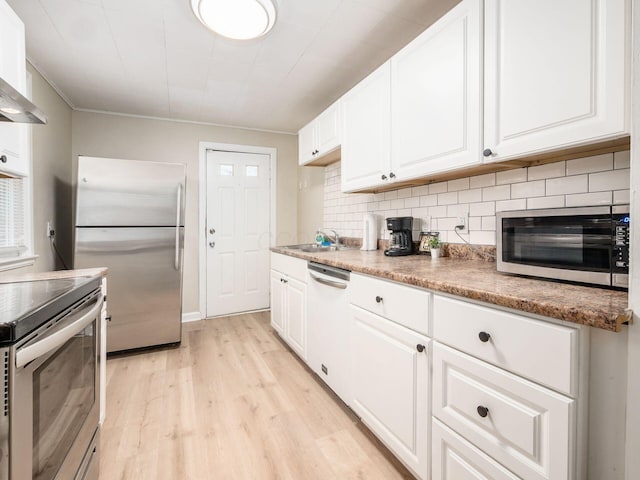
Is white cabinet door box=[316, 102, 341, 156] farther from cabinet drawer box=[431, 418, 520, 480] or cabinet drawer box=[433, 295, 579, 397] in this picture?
cabinet drawer box=[431, 418, 520, 480]

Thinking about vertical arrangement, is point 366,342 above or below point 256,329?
above

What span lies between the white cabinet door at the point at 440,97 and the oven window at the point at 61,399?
1.78 meters

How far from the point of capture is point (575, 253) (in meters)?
1.04

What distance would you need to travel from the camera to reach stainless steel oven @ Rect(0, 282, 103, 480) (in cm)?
76

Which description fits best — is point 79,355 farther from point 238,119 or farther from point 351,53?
point 238,119

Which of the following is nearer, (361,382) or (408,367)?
(408,367)

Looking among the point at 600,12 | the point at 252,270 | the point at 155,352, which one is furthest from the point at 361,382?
the point at 252,270

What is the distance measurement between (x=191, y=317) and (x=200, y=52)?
9.15 feet

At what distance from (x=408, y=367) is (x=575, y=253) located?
746 millimetres

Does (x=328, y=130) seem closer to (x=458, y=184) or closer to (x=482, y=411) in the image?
(x=458, y=184)

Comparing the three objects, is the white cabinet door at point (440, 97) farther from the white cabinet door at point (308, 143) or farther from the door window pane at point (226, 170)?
the door window pane at point (226, 170)

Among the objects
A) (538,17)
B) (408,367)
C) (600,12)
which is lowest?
(408,367)

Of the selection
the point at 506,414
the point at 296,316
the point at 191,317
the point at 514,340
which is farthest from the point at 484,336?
the point at 191,317

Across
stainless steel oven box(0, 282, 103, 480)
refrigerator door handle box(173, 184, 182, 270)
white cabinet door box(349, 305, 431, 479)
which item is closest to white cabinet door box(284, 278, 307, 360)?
white cabinet door box(349, 305, 431, 479)
